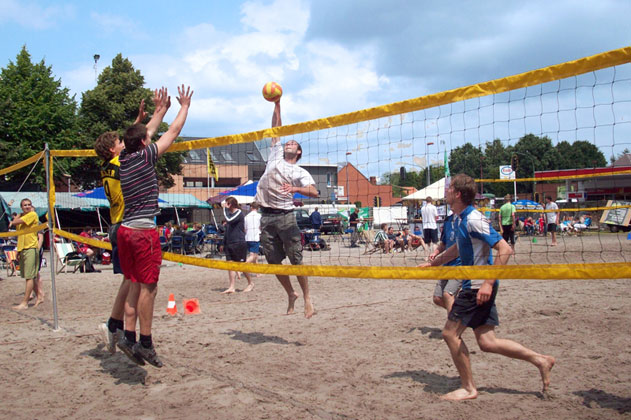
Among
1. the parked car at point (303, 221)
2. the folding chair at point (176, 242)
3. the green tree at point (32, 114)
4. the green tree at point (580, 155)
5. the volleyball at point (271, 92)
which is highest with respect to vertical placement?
the green tree at point (32, 114)

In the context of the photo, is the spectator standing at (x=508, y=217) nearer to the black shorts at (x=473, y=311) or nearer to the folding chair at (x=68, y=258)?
the folding chair at (x=68, y=258)

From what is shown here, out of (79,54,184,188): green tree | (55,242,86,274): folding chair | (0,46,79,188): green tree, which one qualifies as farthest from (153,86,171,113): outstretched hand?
(79,54,184,188): green tree

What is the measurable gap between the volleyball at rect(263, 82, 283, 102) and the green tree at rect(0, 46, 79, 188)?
26.3 metres

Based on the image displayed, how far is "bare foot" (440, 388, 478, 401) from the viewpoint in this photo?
11.9 feet

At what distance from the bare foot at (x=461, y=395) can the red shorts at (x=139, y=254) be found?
238 cm

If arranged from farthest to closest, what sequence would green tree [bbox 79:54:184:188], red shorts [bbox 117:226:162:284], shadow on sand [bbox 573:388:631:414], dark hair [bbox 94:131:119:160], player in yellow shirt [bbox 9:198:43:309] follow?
green tree [bbox 79:54:184:188] → player in yellow shirt [bbox 9:198:43:309] → dark hair [bbox 94:131:119:160] → red shorts [bbox 117:226:162:284] → shadow on sand [bbox 573:388:631:414]

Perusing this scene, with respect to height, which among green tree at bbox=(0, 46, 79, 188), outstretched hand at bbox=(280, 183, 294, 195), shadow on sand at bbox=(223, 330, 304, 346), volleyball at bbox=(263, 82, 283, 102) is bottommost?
shadow on sand at bbox=(223, 330, 304, 346)

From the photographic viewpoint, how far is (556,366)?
436 cm

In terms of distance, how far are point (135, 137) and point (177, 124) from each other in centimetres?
37

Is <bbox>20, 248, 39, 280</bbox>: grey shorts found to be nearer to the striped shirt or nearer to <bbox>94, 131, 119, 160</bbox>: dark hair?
<bbox>94, 131, 119, 160</bbox>: dark hair

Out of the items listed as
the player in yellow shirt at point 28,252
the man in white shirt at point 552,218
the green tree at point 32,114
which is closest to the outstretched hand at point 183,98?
the player in yellow shirt at point 28,252

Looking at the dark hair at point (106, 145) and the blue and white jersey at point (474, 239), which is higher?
the dark hair at point (106, 145)

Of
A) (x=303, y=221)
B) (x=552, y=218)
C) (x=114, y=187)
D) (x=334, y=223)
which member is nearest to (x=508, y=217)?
(x=552, y=218)

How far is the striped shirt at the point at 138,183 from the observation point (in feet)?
13.9
